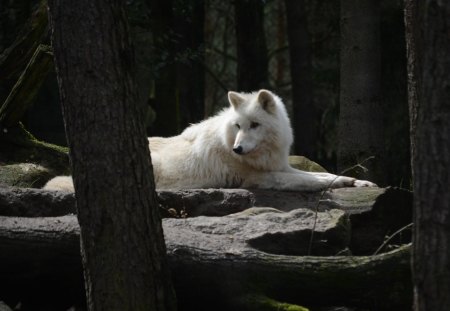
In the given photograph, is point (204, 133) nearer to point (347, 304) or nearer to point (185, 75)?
point (347, 304)

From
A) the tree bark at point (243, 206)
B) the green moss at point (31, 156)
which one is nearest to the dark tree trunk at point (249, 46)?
the green moss at point (31, 156)

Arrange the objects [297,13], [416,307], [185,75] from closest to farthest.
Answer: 1. [416,307]
2. [297,13]
3. [185,75]

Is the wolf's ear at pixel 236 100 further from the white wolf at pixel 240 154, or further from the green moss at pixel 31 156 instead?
the green moss at pixel 31 156

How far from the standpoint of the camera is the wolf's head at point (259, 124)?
7559 millimetres

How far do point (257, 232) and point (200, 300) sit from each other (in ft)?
2.28

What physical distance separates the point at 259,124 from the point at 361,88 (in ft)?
6.45

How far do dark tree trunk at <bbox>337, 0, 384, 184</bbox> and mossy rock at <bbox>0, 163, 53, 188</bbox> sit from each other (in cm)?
379

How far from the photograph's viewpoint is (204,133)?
808 cm

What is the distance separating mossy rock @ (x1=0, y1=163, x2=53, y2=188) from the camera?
7570mm

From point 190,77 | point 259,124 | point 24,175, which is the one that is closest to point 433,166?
point 259,124

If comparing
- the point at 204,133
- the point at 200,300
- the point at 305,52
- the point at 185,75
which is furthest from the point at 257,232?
the point at 185,75

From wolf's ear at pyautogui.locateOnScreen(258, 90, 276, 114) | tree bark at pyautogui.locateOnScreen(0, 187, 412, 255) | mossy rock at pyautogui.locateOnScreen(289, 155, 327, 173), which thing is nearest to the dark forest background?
mossy rock at pyautogui.locateOnScreen(289, 155, 327, 173)

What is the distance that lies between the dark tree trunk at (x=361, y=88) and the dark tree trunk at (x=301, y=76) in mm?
3684

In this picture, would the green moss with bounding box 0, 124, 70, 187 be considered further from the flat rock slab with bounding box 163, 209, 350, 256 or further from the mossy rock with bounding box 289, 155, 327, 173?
the flat rock slab with bounding box 163, 209, 350, 256
